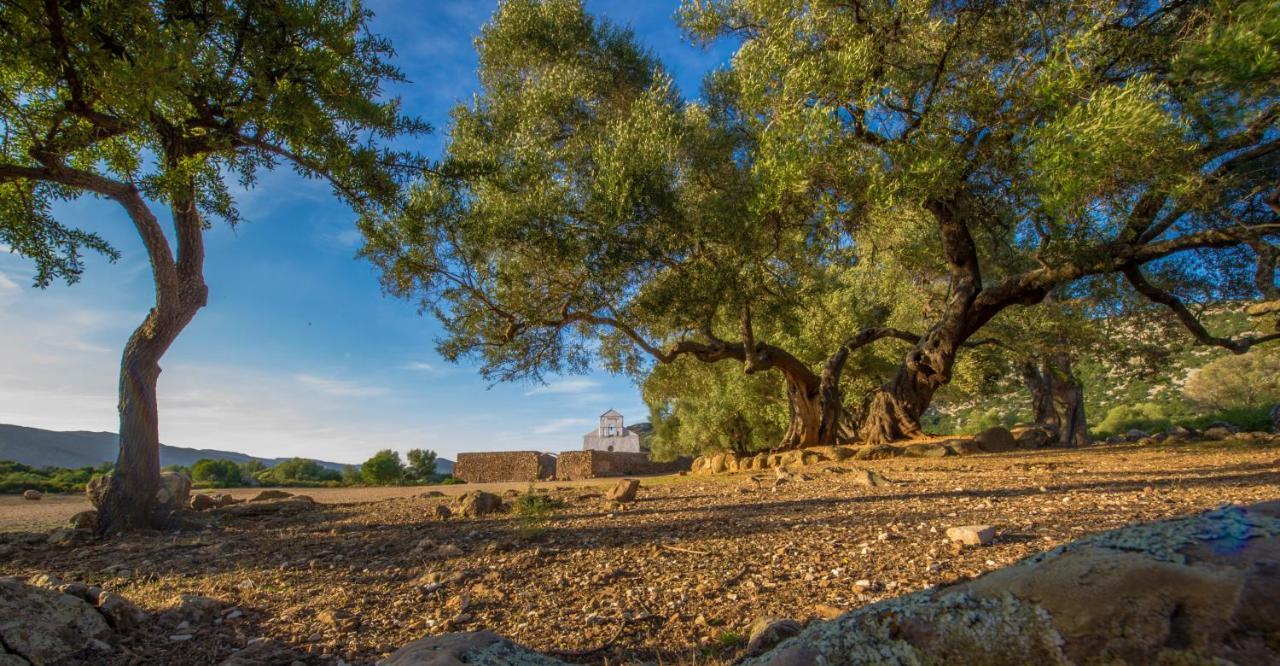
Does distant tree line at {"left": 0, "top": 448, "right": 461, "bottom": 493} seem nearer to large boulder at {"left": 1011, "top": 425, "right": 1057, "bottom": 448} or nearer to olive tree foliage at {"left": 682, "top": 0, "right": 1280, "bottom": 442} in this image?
olive tree foliage at {"left": 682, "top": 0, "right": 1280, "bottom": 442}

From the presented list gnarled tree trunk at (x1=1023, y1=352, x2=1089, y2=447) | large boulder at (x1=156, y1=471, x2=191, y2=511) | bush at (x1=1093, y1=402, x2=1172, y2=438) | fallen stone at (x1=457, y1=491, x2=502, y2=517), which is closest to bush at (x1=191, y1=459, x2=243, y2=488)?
large boulder at (x1=156, y1=471, x2=191, y2=511)

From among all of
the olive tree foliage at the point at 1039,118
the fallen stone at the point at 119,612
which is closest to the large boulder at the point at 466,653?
the fallen stone at the point at 119,612

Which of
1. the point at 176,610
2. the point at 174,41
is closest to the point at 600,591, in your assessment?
the point at 176,610

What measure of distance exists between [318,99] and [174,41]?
1940 mm

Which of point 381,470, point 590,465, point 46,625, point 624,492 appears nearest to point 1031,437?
point 624,492

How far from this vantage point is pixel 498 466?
1021 inches

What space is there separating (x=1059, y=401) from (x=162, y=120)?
1047 inches

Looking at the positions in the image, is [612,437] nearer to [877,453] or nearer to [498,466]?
[498,466]

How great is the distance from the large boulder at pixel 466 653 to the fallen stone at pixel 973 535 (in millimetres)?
3552

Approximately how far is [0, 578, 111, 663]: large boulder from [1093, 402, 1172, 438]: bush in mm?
31580

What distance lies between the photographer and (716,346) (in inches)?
598

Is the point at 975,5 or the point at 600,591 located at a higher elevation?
the point at 975,5

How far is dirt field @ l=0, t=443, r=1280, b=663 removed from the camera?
3.41 m

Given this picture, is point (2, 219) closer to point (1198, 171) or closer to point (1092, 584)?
point (1092, 584)
